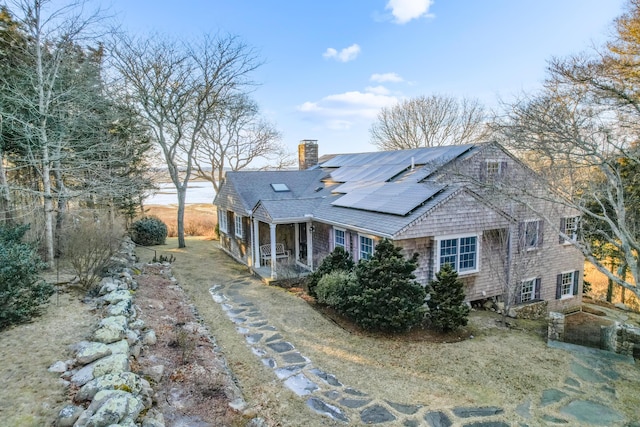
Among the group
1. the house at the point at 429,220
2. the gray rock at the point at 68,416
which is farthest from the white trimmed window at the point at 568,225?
the gray rock at the point at 68,416

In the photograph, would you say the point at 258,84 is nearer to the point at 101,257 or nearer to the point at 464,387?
the point at 101,257

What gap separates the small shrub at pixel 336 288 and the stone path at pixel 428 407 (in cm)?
225

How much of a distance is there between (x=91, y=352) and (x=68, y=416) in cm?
154

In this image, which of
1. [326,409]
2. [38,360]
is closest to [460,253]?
[326,409]

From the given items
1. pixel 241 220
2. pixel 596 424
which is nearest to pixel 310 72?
pixel 241 220

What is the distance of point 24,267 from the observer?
681 centimetres

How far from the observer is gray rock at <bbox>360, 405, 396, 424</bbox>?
209 inches

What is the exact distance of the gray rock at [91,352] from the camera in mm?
5266

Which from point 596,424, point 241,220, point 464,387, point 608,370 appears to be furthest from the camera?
point 241,220

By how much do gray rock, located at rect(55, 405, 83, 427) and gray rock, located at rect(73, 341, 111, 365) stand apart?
1230mm

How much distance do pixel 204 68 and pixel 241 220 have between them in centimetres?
930

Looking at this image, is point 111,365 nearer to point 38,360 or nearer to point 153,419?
point 153,419

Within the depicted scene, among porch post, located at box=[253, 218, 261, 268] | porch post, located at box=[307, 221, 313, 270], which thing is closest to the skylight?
porch post, located at box=[253, 218, 261, 268]

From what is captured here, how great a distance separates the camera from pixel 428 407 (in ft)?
18.7
